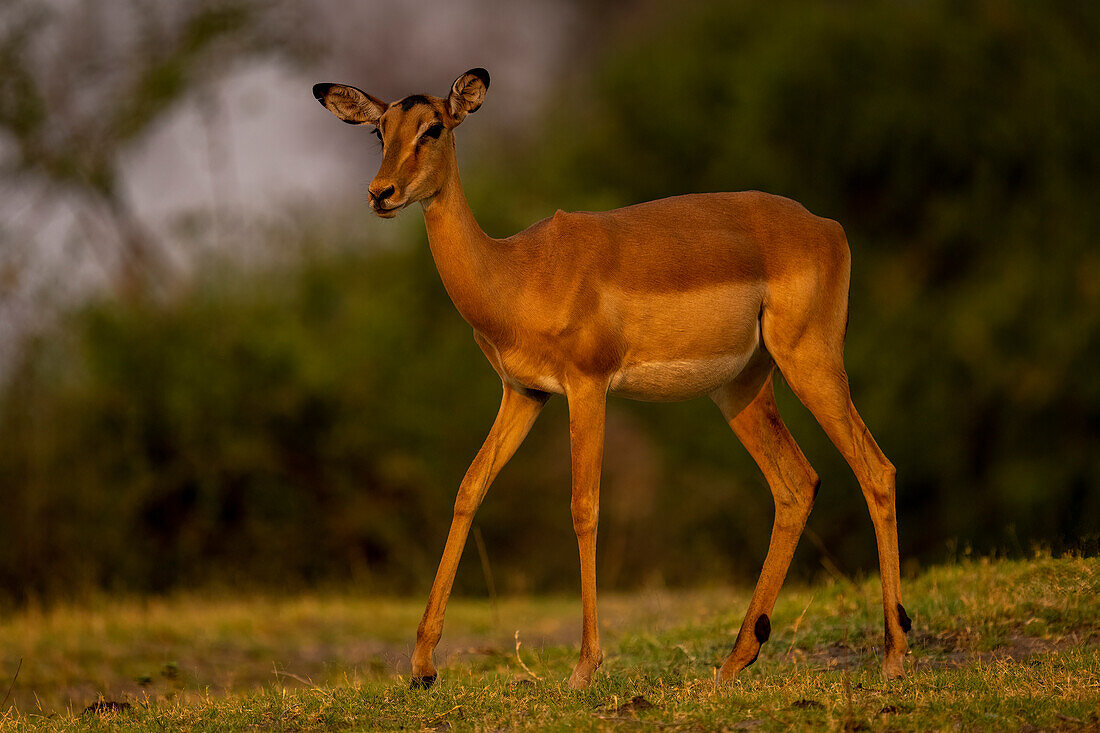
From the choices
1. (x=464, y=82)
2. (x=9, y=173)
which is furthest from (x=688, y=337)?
(x=9, y=173)

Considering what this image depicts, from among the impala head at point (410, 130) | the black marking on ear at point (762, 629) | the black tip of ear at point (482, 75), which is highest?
the black tip of ear at point (482, 75)

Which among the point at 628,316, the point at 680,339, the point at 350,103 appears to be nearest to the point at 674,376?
the point at 680,339

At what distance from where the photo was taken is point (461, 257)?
7.08 m

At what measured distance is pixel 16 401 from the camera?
18.7m

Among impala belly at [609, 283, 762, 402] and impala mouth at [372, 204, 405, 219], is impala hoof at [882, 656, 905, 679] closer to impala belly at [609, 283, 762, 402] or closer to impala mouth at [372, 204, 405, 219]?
impala belly at [609, 283, 762, 402]

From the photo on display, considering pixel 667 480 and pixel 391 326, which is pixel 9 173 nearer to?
pixel 391 326

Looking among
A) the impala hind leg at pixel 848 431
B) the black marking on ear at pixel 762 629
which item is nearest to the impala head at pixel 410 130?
the impala hind leg at pixel 848 431

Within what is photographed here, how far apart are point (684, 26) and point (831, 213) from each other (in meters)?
6.63

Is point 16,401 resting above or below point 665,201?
below

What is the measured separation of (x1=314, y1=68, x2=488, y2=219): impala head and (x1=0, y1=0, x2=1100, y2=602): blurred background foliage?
11708 mm

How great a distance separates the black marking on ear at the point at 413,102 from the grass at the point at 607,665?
9.54 ft

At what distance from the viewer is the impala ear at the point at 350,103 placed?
23.3 feet

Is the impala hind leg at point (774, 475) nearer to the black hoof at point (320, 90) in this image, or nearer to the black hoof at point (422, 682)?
the black hoof at point (422, 682)

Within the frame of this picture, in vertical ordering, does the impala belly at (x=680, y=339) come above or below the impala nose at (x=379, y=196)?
below
